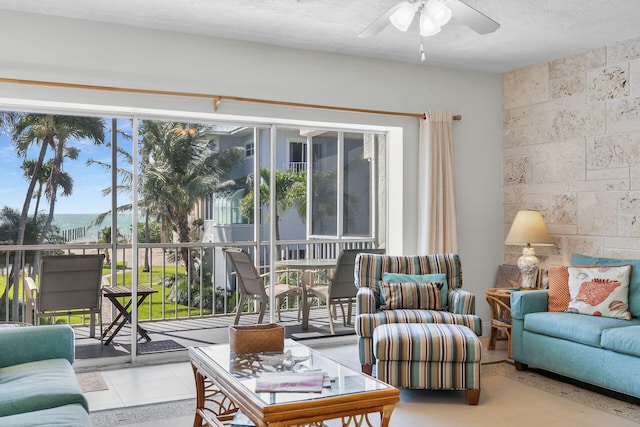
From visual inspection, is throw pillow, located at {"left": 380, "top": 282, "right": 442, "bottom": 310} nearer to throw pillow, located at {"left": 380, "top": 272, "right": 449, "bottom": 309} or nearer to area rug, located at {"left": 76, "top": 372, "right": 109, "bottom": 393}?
throw pillow, located at {"left": 380, "top": 272, "right": 449, "bottom": 309}

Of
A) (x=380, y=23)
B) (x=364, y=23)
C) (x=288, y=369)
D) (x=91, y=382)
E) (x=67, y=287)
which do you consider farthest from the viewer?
(x=67, y=287)

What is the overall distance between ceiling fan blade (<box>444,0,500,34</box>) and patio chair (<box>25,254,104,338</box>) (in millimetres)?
3281

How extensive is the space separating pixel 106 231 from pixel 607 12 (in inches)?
162

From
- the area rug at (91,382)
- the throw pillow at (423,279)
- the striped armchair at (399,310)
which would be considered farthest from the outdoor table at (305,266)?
the area rug at (91,382)

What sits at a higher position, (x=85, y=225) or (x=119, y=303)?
(x=85, y=225)

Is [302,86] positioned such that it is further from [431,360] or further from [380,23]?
[431,360]

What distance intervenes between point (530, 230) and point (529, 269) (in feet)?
1.11

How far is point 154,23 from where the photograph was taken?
4.21 meters

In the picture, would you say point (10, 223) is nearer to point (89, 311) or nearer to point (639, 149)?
point (89, 311)

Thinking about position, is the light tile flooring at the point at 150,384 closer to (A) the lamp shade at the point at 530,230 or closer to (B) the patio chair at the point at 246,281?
(B) the patio chair at the point at 246,281

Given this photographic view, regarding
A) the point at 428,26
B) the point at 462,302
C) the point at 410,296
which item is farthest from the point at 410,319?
the point at 428,26

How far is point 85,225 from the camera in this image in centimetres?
459

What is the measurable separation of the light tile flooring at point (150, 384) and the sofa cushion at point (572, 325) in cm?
Result: 61

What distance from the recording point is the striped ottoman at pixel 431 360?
11.6 ft
